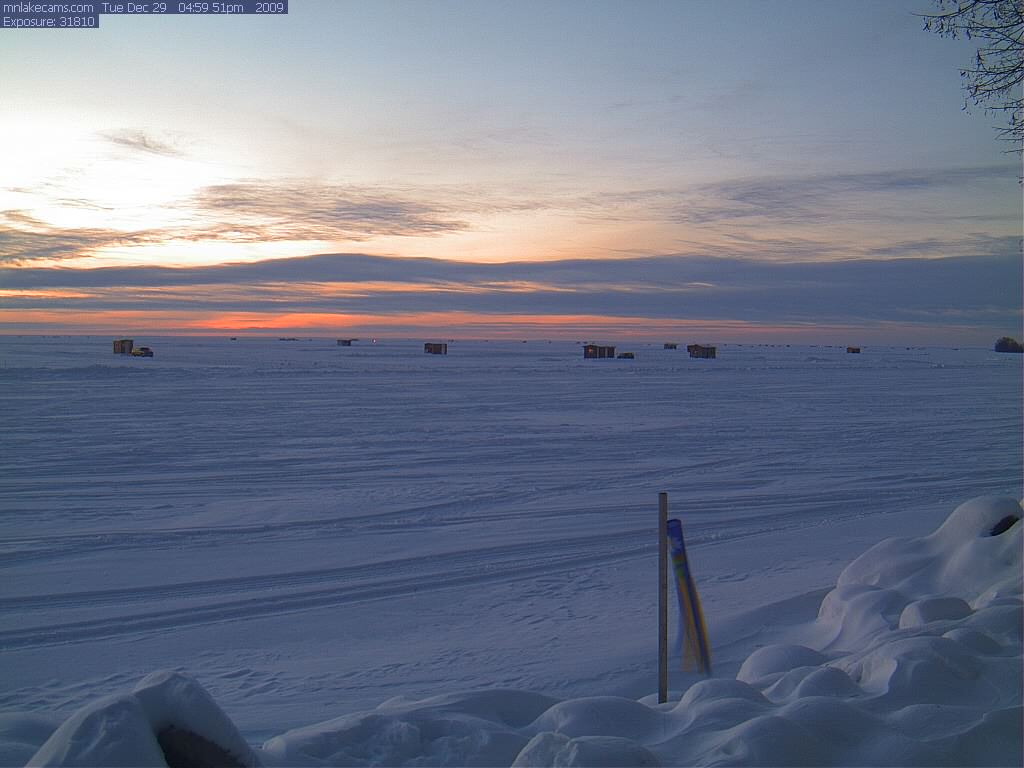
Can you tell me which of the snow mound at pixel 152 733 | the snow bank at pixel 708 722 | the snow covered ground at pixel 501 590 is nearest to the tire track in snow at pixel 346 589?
the snow covered ground at pixel 501 590

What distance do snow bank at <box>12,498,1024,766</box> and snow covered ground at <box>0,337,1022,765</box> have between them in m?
0.02

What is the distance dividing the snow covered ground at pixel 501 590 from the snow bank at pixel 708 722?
0.02 m

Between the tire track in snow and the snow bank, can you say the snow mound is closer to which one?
the snow bank

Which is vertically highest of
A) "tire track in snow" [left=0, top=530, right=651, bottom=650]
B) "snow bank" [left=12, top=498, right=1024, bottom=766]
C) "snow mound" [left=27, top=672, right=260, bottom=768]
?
"snow mound" [left=27, top=672, right=260, bottom=768]

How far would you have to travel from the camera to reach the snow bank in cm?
313

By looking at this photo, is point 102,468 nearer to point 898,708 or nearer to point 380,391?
point 898,708

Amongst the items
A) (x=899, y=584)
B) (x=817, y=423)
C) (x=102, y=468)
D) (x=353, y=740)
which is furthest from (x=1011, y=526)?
(x=817, y=423)

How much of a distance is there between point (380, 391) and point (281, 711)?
82.1 ft

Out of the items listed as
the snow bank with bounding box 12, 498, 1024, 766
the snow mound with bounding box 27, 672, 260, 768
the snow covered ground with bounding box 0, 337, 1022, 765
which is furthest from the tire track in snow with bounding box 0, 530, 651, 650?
the snow mound with bounding box 27, 672, 260, 768

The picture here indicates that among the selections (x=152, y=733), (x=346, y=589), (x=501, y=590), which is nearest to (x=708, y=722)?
(x=152, y=733)

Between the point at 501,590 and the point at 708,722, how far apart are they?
158 inches

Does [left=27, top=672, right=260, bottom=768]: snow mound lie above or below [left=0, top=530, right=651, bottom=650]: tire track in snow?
above

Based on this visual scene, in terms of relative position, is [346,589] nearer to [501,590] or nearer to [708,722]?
[501,590]

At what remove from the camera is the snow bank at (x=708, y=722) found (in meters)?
3.13
